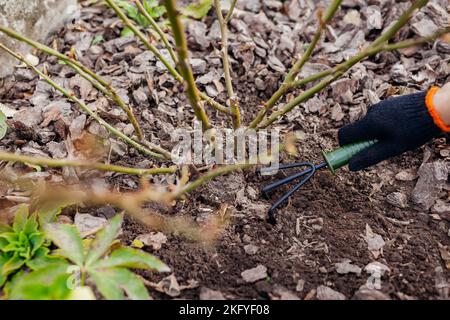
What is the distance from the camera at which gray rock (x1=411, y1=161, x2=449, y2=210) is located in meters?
1.54

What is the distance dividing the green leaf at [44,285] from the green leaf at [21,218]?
216 mm

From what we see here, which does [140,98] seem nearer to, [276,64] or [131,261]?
[276,64]

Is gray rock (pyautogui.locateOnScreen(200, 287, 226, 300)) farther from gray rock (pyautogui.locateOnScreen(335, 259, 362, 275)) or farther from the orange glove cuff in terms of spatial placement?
the orange glove cuff

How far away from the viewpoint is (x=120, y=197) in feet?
4.77

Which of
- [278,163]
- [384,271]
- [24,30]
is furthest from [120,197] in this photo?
[24,30]

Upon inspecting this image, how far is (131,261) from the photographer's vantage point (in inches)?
45.6

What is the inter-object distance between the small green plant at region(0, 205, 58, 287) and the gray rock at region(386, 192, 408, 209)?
1045mm

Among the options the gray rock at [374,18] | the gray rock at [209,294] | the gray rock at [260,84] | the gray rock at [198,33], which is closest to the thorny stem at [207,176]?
the gray rock at [209,294]

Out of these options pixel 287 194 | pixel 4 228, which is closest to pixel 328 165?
pixel 287 194

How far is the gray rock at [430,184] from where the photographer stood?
154 cm

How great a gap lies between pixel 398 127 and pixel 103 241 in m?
0.91

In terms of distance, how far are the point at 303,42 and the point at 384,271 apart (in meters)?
1.16

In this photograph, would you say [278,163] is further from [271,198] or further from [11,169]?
[11,169]

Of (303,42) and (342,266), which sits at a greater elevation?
(303,42)
